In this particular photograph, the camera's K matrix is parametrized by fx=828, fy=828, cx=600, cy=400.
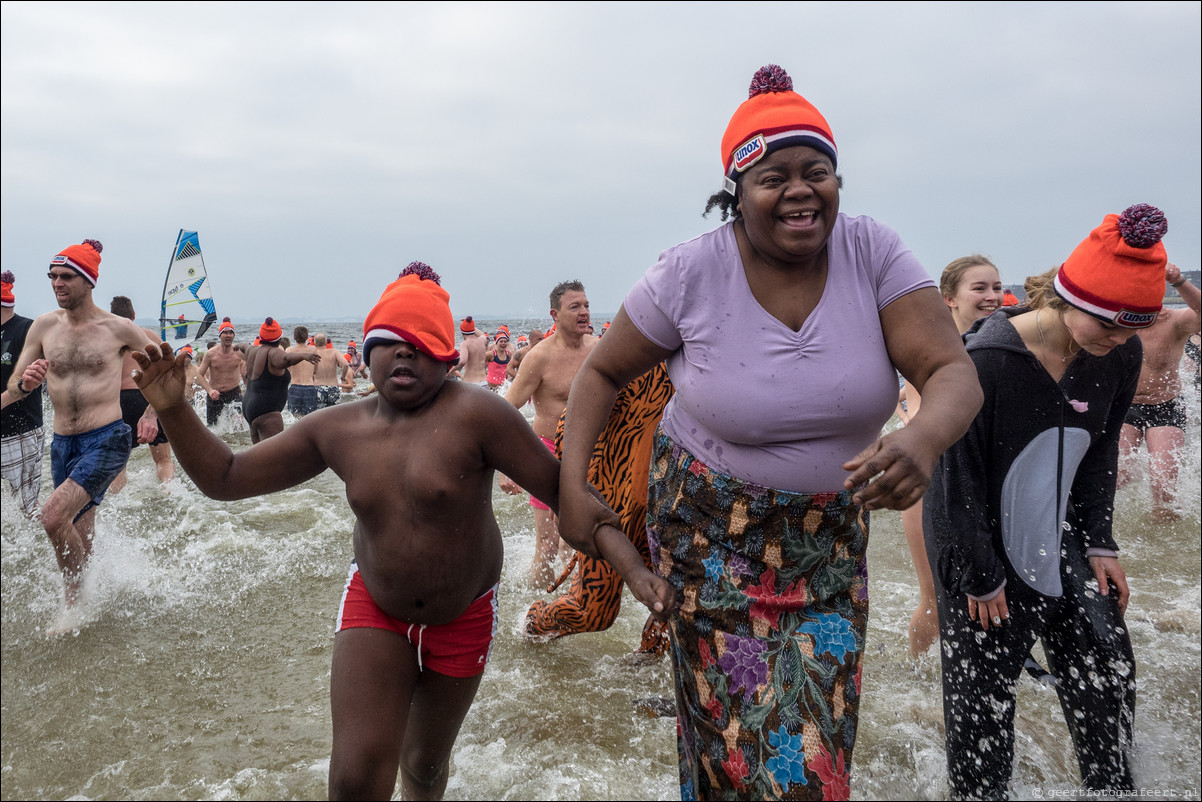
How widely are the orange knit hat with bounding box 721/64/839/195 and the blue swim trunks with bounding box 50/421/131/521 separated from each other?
5167 millimetres

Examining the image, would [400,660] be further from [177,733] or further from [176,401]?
[177,733]

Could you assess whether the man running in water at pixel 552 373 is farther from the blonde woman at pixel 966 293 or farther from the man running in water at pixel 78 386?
the man running in water at pixel 78 386

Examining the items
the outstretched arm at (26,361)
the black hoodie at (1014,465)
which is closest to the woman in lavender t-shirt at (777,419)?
the black hoodie at (1014,465)

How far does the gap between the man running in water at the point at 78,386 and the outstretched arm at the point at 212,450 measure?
3575mm

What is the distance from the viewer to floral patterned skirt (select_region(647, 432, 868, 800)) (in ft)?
6.77

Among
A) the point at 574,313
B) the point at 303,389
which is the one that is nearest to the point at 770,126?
the point at 574,313

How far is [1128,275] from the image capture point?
256cm

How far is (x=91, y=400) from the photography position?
574cm

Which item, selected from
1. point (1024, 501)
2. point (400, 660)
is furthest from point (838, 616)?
point (400, 660)

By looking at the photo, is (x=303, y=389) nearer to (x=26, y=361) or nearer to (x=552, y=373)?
(x=26, y=361)

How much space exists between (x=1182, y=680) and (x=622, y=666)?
290 centimetres

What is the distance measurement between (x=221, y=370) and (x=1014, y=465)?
39.9 feet

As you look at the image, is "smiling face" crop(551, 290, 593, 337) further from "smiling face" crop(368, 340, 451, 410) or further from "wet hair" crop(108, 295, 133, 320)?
"wet hair" crop(108, 295, 133, 320)

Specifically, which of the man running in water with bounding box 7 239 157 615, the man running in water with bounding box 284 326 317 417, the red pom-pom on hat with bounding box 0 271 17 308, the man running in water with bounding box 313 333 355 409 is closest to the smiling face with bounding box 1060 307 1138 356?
the man running in water with bounding box 7 239 157 615
